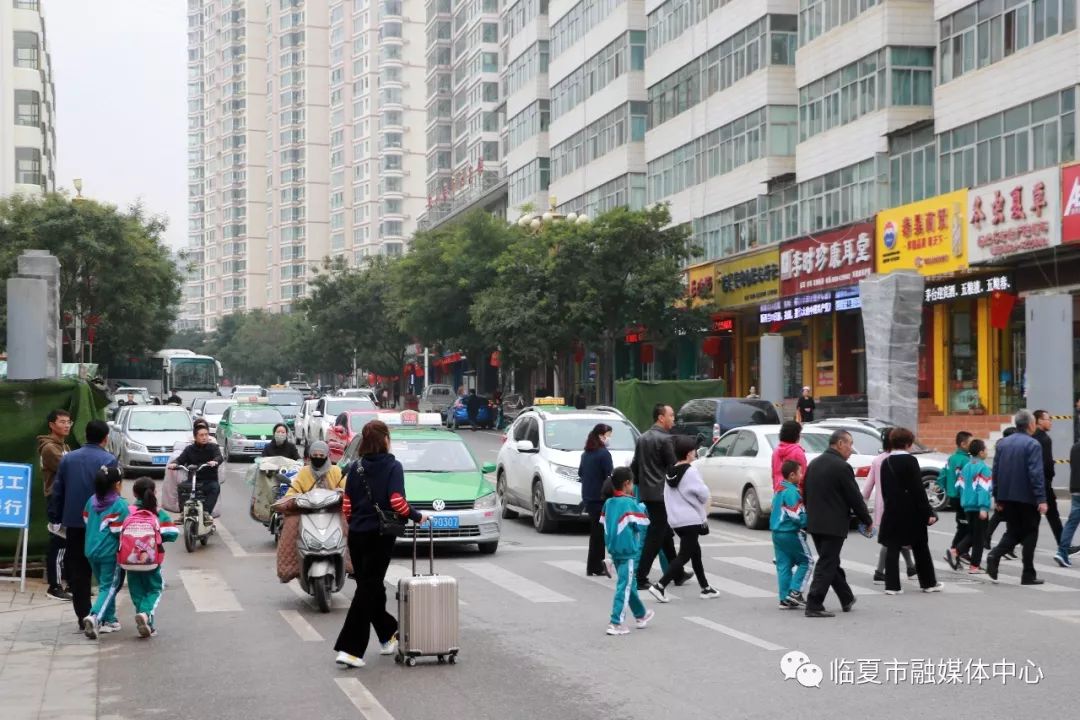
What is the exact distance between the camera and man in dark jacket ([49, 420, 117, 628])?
11.7 meters

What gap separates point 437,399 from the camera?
6700 centimetres

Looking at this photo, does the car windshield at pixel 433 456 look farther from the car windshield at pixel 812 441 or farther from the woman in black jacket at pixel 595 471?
the car windshield at pixel 812 441

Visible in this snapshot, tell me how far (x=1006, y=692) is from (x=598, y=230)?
132 feet

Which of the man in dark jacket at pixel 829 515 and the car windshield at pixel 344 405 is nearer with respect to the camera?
the man in dark jacket at pixel 829 515

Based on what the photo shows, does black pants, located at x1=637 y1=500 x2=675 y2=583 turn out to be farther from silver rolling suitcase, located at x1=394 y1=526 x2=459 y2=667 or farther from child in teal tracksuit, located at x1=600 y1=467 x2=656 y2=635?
silver rolling suitcase, located at x1=394 y1=526 x2=459 y2=667

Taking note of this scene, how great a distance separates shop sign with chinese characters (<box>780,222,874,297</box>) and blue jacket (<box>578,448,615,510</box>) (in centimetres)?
2489

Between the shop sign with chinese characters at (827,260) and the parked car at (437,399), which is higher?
the shop sign with chinese characters at (827,260)

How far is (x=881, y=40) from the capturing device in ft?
126

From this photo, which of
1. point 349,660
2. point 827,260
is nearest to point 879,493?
point 349,660

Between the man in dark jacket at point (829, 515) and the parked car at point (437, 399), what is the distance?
5016cm

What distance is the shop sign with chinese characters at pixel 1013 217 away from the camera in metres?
30.7

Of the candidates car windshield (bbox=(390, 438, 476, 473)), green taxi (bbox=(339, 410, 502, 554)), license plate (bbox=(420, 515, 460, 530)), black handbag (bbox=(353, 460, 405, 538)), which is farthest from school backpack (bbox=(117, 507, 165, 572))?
car windshield (bbox=(390, 438, 476, 473))

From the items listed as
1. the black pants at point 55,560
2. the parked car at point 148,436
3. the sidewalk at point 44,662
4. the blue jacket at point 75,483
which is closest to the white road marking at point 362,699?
the sidewalk at point 44,662

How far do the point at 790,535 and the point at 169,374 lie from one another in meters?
61.3
